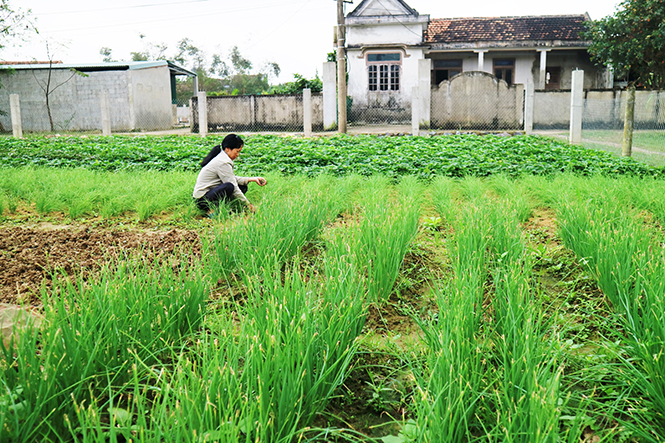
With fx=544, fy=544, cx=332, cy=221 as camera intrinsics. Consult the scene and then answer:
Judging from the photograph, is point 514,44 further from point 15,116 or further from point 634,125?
point 15,116

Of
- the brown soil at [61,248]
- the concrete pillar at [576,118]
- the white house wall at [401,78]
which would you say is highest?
the white house wall at [401,78]

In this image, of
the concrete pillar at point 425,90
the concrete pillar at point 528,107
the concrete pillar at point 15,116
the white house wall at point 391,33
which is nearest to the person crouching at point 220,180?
the concrete pillar at point 425,90

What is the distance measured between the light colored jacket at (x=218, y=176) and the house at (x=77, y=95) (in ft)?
54.3

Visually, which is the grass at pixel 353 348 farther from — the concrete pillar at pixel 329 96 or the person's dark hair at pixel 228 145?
the concrete pillar at pixel 329 96

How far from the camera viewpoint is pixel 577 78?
1243cm

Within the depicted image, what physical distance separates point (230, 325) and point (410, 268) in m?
1.80

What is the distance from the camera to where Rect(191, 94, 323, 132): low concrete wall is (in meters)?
17.7

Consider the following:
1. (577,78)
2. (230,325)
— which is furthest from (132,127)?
(230,325)

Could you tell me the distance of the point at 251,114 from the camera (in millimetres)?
18109

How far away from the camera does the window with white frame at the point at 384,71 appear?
21.3 meters

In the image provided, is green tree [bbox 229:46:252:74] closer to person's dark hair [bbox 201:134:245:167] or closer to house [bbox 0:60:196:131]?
house [bbox 0:60:196:131]

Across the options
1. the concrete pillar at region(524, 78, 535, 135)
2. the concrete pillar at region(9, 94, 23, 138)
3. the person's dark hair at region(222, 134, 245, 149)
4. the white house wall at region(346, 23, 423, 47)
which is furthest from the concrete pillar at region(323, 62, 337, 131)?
the person's dark hair at region(222, 134, 245, 149)

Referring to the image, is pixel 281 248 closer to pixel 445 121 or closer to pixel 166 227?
pixel 166 227

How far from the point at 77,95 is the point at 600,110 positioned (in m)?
18.1
